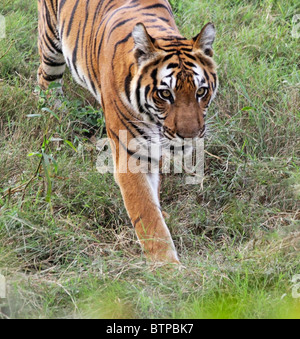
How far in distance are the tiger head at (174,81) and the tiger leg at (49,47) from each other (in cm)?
146

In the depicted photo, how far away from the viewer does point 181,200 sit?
13.5 feet

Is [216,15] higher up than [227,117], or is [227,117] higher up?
[216,15]

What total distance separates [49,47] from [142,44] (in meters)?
1.62

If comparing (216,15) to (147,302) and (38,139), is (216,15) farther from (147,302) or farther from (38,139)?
(147,302)

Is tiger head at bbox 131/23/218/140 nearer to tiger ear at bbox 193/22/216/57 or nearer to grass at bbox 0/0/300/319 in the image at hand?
tiger ear at bbox 193/22/216/57

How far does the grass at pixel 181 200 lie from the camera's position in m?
3.02

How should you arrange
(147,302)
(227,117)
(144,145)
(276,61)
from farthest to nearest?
(276,61)
(227,117)
(144,145)
(147,302)

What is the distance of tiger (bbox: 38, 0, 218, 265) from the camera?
338cm

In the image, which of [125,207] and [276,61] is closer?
[125,207]

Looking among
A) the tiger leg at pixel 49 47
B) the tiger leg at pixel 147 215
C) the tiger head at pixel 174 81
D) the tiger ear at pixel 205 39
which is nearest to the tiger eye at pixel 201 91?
the tiger head at pixel 174 81
